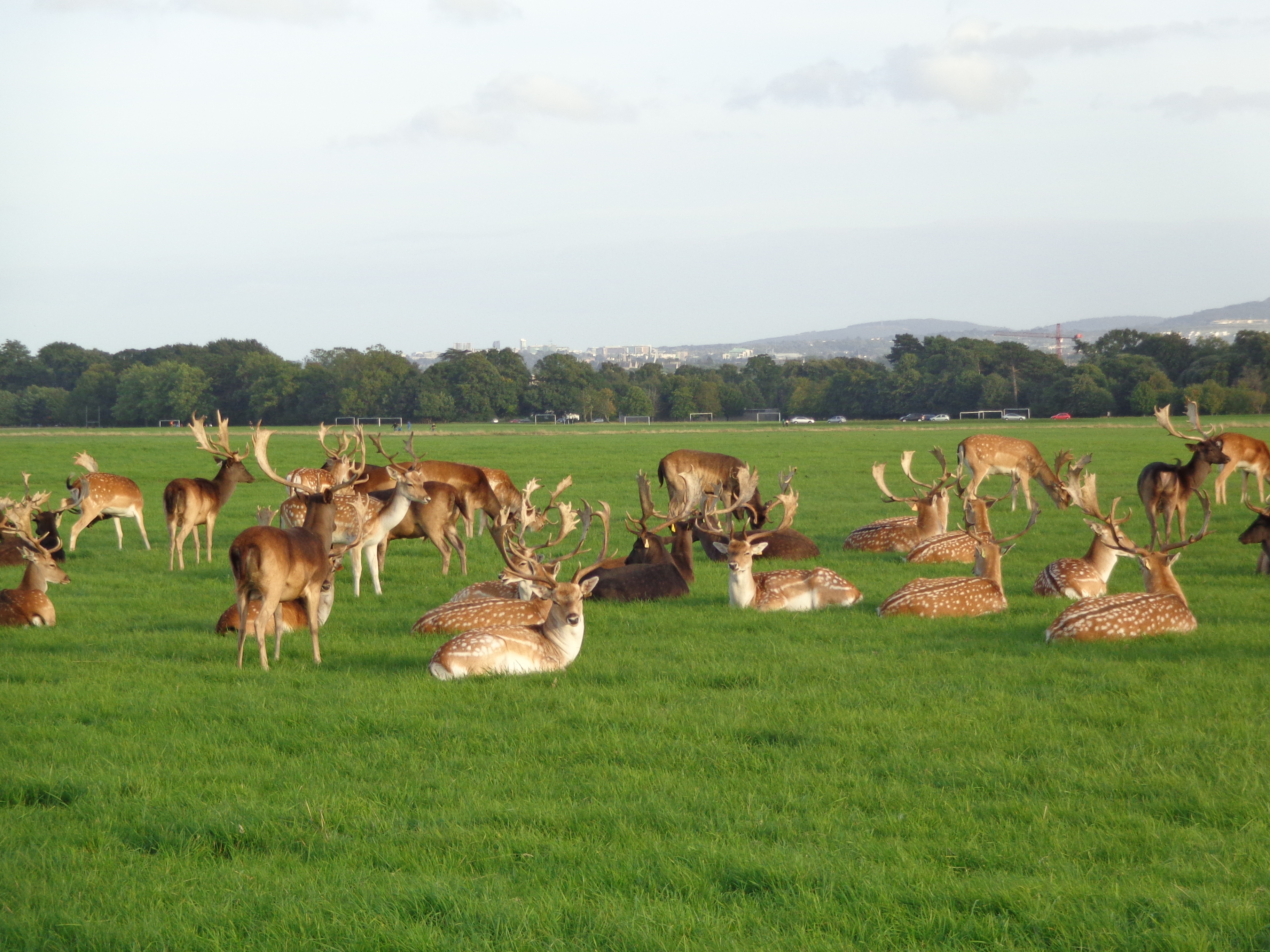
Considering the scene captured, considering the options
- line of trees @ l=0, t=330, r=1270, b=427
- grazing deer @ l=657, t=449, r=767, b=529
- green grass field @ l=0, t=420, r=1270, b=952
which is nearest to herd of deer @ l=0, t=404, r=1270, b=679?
green grass field @ l=0, t=420, r=1270, b=952

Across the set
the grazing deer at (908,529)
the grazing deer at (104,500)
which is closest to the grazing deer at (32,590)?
the grazing deer at (104,500)

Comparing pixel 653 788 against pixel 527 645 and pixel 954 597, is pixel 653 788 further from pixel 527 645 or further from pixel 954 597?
pixel 954 597

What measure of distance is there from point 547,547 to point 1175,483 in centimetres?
789

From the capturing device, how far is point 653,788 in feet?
16.0

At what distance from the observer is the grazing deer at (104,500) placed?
1288 centimetres

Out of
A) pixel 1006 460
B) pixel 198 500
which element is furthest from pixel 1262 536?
pixel 198 500

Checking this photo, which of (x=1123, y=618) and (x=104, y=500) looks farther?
(x=104, y=500)

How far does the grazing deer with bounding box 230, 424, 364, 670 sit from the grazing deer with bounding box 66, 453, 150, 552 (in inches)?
240

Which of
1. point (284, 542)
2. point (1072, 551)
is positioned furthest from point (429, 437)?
point (284, 542)

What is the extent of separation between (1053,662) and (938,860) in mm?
3204

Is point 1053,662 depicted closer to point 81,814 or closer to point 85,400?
point 81,814

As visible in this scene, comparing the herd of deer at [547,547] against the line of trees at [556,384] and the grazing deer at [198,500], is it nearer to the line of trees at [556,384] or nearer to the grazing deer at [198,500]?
the grazing deer at [198,500]

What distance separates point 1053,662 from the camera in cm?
693

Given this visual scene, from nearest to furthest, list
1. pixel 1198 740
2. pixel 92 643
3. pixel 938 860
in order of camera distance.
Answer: pixel 938 860 < pixel 1198 740 < pixel 92 643
